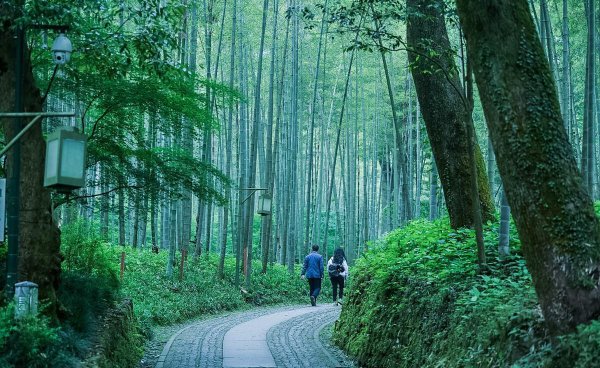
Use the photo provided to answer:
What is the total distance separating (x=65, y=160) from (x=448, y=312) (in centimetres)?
337

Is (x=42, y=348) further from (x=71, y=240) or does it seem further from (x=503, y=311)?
(x=71, y=240)

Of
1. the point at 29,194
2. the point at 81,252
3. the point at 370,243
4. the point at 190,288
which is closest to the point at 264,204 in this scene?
the point at 190,288

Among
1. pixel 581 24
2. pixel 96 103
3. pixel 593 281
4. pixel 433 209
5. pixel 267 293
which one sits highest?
pixel 581 24

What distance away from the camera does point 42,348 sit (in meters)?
4.80

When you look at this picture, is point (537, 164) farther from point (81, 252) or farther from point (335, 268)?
point (335, 268)

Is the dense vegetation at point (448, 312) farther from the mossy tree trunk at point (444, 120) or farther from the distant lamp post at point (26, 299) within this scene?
the distant lamp post at point (26, 299)

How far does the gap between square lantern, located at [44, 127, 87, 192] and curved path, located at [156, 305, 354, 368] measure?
3.56 meters

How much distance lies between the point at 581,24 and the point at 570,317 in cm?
1199

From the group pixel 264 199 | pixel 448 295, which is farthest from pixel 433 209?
pixel 448 295

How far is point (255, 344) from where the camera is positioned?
31.0 feet

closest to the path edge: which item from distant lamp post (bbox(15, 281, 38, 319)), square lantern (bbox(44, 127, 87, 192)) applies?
distant lamp post (bbox(15, 281, 38, 319))

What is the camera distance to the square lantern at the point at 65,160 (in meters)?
4.70

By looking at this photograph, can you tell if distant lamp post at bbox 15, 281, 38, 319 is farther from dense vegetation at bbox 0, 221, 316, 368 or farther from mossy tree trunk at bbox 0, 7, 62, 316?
mossy tree trunk at bbox 0, 7, 62, 316

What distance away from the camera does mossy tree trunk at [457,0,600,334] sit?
13.6 ft
